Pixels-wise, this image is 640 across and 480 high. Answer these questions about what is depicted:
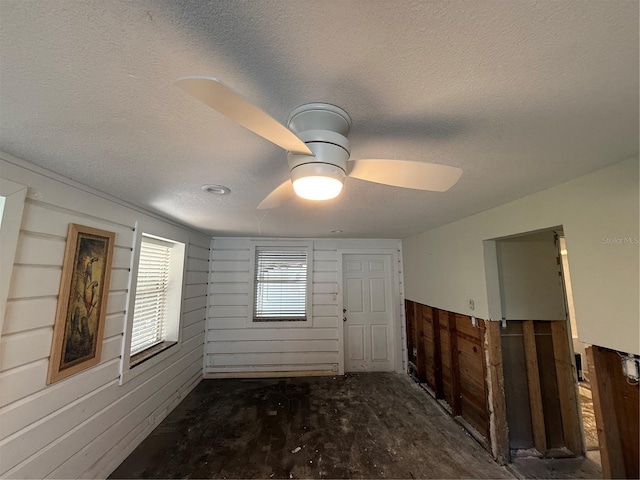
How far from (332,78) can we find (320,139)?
20cm

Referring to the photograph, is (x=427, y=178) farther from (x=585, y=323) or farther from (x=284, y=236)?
(x=284, y=236)

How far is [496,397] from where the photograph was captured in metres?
2.45

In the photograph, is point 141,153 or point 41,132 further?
point 141,153

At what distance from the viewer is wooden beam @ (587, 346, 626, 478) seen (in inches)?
63.3

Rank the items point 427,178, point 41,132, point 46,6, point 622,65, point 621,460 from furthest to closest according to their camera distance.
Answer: point 621,460, point 41,132, point 427,178, point 622,65, point 46,6

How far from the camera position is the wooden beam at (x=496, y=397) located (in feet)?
7.74

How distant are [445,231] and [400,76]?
2.81m

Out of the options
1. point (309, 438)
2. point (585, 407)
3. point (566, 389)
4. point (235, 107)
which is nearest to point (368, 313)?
point (309, 438)

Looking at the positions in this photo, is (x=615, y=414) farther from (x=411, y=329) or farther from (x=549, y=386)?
(x=411, y=329)

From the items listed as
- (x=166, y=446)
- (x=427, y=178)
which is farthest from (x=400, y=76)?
(x=166, y=446)

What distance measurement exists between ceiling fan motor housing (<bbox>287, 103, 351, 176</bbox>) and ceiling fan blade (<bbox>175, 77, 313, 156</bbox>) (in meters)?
0.07

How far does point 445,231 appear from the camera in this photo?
10.9 ft

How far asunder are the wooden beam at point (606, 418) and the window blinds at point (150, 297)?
12.5ft

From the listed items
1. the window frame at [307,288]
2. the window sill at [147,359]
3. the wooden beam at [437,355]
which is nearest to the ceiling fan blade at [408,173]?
the window sill at [147,359]
